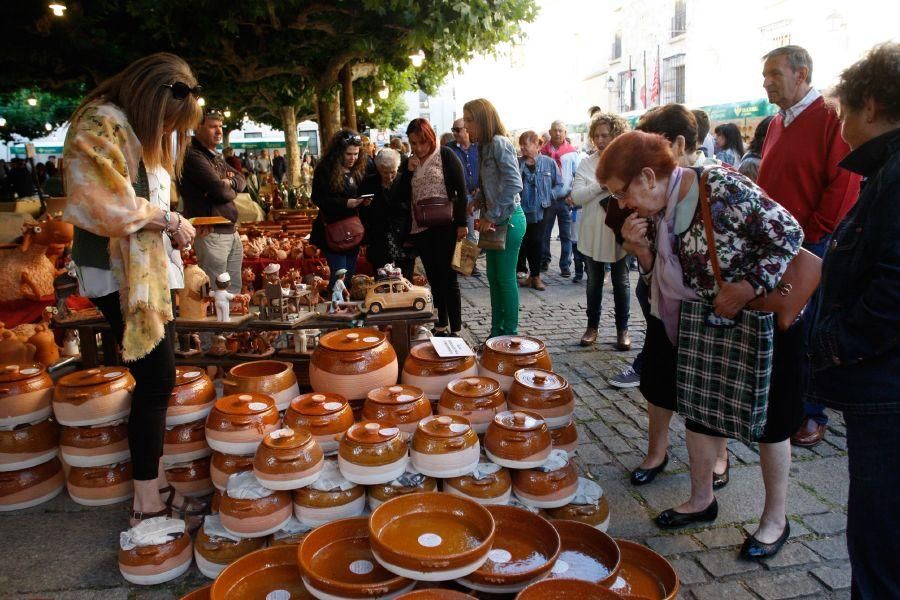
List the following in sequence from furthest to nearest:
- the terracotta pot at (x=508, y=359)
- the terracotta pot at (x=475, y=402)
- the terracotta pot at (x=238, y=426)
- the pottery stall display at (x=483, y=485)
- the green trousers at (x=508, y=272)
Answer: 1. the green trousers at (x=508, y=272)
2. the terracotta pot at (x=508, y=359)
3. the terracotta pot at (x=475, y=402)
4. the terracotta pot at (x=238, y=426)
5. the pottery stall display at (x=483, y=485)

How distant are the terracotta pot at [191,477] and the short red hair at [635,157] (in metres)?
2.14

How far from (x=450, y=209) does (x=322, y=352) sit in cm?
Answer: 214

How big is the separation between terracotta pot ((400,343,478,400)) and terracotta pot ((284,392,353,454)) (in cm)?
44

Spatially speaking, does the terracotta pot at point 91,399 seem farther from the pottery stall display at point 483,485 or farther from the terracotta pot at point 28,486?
the pottery stall display at point 483,485

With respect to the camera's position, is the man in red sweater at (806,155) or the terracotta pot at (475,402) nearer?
the terracotta pot at (475,402)

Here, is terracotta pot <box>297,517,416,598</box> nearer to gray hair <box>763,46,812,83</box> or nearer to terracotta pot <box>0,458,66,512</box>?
terracotta pot <box>0,458,66,512</box>

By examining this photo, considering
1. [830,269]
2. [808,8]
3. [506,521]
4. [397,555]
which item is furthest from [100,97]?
[808,8]

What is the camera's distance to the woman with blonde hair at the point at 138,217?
6.84ft

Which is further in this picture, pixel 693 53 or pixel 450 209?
pixel 693 53

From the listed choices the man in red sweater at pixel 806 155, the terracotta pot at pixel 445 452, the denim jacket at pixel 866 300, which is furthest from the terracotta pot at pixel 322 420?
the man in red sweater at pixel 806 155

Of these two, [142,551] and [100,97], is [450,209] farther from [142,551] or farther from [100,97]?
[142,551]

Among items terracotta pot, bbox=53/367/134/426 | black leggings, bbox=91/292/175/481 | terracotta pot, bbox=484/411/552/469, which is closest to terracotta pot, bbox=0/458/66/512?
terracotta pot, bbox=53/367/134/426

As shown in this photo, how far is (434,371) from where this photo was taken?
9.71ft

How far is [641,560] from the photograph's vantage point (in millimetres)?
2035
